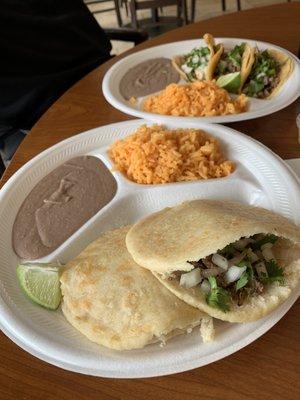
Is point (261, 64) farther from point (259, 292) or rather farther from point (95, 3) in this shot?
point (95, 3)

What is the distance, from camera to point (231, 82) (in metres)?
2.12

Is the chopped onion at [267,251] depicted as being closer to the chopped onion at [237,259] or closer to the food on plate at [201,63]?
the chopped onion at [237,259]

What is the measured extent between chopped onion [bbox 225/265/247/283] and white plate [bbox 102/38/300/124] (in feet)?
2.78

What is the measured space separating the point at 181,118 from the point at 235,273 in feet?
2.91

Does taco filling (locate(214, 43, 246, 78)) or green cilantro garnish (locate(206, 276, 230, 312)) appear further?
taco filling (locate(214, 43, 246, 78))

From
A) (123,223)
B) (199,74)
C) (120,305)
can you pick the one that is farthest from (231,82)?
(120,305)

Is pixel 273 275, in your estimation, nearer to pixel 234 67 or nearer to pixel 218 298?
pixel 218 298

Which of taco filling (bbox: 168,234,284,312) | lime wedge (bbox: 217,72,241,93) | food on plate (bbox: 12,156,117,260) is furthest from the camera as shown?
lime wedge (bbox: 217,72,241,93)

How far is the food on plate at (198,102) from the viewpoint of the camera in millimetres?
1962

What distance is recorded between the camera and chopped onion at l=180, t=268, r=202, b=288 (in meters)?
1.19

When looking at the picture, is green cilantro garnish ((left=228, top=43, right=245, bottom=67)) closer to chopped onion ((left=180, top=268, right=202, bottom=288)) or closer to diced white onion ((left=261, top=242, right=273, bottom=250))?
diced white onion ((left=261, top=242, right=273, bottom=250))

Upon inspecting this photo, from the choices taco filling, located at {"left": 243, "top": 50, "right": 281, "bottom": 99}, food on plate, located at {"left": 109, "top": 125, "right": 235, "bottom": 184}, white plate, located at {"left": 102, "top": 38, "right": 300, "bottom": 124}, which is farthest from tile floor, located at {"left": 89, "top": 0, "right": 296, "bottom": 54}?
food on plate, located at {"left": 109, "top": 125, "right": 235, "bottom": 184}

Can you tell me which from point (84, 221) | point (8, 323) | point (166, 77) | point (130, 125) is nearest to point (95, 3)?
point (166, 77)

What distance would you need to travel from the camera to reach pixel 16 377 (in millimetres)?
1146
